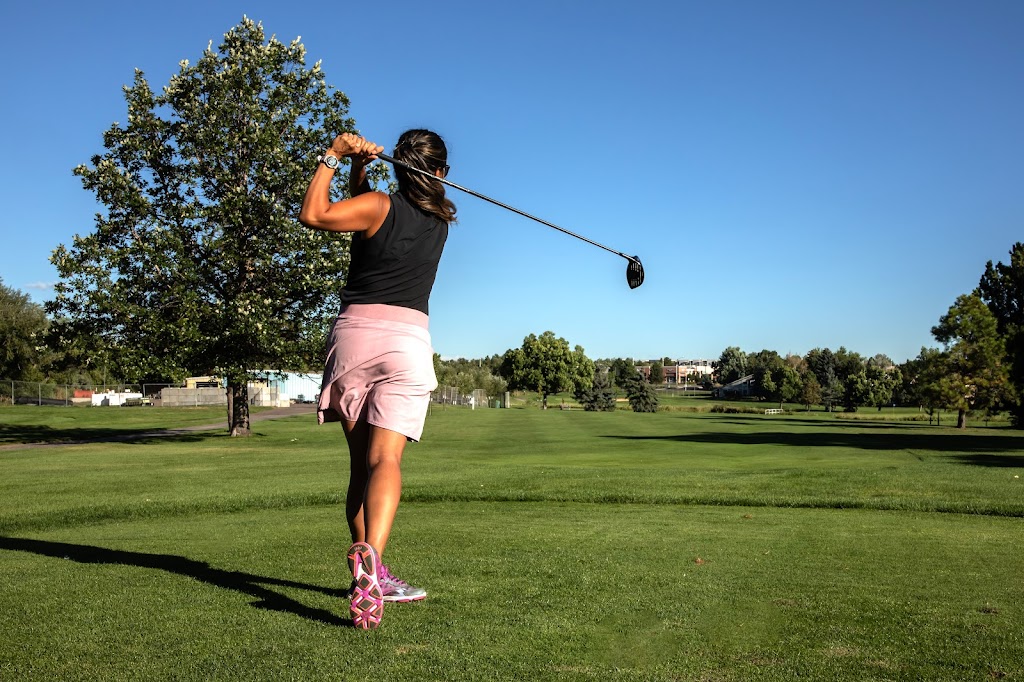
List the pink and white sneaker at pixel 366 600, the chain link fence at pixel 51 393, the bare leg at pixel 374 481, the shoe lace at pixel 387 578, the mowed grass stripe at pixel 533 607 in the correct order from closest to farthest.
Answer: the mowed grass stripe at pixel 533 607 < the pink and white sneaker at pixel 366 600 < the shoe lace at pixel 387 578 < the bare leg at pixel 374 481 < the chain link fence at pixel 51 393

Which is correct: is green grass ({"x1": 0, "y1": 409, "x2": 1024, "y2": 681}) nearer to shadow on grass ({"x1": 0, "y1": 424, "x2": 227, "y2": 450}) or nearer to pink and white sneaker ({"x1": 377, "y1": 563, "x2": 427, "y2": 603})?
pink and white sneaker ({"x1": 377, "y1": 563, "x2": 427, "y2": 603})

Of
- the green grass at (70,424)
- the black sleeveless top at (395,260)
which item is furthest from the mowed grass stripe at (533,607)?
the green grass at (70,424)

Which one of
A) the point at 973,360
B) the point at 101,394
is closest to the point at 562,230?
the point at 973,360

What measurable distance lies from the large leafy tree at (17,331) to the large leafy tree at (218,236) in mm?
37659

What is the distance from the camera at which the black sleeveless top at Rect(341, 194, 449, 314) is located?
A: 4176 millimetres

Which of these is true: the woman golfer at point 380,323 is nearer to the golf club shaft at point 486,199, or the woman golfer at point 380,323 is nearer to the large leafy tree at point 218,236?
the golf club shaft at point 486,199

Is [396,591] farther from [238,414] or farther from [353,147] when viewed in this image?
[238,414]

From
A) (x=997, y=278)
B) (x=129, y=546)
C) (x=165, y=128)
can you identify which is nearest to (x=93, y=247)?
(x=165, y=128)

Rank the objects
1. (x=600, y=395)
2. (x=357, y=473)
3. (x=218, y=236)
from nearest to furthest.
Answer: (x=357, y=473) → (x=218, y=236) → (x=600, y=395)

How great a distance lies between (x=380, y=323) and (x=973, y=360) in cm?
6140

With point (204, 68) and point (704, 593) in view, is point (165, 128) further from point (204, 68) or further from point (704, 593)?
point (704, 593)

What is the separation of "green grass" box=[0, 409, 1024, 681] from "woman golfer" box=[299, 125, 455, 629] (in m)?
0.60

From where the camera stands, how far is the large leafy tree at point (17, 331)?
58875 millimetres

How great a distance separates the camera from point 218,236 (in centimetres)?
2558
